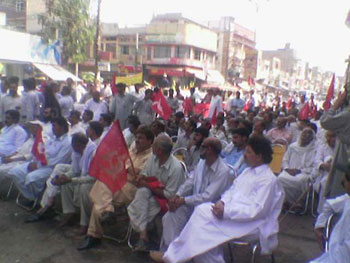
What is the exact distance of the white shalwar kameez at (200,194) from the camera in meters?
3.75

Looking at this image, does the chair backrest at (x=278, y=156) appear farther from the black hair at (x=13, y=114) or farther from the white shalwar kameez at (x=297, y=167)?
the black hair at (x=13, y=114)

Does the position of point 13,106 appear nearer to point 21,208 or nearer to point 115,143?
point 21,208

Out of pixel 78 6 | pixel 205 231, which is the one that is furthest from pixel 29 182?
pixel 78 6

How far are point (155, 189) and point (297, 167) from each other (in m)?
2.77

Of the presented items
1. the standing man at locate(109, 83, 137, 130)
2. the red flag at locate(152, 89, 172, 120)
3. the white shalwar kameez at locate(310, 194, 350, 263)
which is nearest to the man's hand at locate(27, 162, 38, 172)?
the standing man at locate(109, 83, 137, 130)

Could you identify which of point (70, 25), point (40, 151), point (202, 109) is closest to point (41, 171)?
point (40, 151)

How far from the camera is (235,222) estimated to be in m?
3.29

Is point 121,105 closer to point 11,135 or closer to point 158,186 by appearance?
point 11,135

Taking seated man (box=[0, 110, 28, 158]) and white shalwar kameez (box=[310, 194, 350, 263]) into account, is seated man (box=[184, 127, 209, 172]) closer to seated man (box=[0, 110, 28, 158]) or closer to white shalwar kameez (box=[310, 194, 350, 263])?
white shalwar kameez (box=[310, 194, 350, 263])

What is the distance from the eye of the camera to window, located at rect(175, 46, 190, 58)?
132ft

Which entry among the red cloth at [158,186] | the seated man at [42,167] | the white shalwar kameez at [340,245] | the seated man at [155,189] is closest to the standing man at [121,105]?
the seated man at [42,167]

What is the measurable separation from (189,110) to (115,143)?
657cm

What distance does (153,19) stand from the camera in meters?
45.7

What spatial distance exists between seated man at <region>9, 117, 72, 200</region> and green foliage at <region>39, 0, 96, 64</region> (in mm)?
24042
